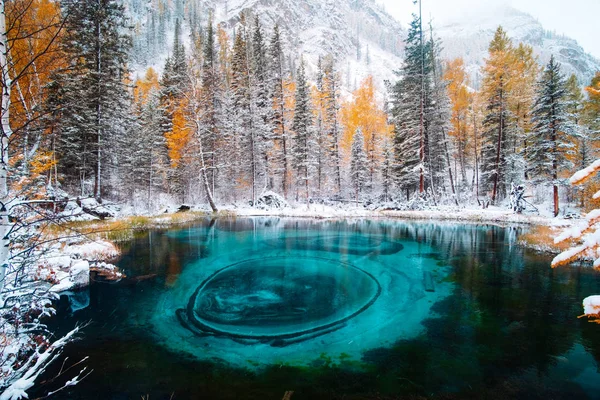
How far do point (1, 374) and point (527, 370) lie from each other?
309 inches

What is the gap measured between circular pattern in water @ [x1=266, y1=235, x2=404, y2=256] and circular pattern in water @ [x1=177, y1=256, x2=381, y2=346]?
2693 millimetres

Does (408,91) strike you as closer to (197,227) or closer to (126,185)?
(197,227)

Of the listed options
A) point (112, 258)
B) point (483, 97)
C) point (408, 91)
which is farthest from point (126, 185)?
point (483, 97)

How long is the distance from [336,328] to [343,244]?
923 centimetres

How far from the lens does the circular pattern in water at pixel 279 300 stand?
6.94m

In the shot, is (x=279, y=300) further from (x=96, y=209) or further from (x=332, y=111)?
(x=332, y=111)

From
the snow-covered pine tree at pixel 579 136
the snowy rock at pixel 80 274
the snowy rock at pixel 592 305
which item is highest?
the snow-covered pine tree at pixel 579 136

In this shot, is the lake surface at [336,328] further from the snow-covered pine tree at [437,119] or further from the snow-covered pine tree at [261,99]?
the snow-covered pine tree at [261,99]

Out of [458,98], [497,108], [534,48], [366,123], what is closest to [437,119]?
[458,98]

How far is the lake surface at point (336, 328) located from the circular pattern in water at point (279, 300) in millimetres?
53

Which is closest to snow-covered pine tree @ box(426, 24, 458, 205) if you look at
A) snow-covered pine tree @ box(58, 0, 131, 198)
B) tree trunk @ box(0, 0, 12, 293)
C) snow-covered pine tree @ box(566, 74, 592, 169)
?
snow-covered pine tree @ box(566, 74, 592, 169)

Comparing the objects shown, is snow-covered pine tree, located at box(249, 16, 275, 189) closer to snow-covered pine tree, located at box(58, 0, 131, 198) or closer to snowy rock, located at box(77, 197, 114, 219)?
snow-covered pine tree, located at box(58, 0, 131, 198)

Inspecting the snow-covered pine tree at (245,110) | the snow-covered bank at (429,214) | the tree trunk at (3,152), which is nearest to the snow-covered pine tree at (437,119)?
the snow-covered bank at (429,214)

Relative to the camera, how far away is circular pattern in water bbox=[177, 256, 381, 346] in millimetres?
6941
